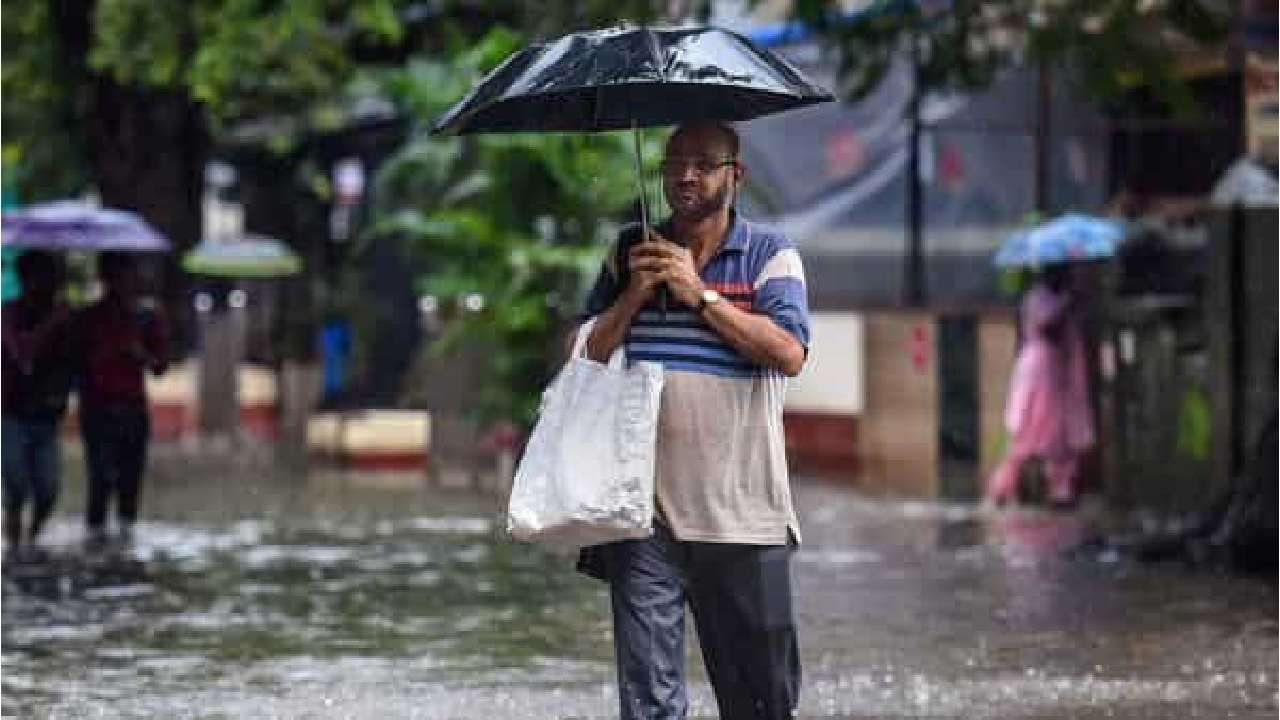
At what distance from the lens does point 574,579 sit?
15000mm

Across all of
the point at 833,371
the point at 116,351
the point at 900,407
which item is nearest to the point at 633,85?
the point at 116,351

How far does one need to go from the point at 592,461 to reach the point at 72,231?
12831mm

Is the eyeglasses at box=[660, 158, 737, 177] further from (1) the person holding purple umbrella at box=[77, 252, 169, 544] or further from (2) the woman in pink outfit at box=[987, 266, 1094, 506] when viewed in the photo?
(2) the woman in pink outfit at box=[987, 266, 1094, 506]

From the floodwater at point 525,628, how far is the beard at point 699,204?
2.78 metres

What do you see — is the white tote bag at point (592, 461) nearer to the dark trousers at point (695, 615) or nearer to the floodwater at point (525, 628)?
the dark trousers at point (695, 615)

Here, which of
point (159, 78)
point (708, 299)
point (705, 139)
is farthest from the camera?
point (159, 78)

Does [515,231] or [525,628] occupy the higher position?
[515,231]

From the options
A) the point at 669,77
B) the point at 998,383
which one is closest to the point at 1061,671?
the point at 669,77

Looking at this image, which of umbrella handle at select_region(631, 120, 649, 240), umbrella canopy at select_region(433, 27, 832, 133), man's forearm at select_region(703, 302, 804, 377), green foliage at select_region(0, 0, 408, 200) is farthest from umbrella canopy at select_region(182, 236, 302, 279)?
man's forearm at select_region(703, 302, 804, 377)

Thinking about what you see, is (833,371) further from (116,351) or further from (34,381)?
(34,381)

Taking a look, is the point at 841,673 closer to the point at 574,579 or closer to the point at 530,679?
the point at 530,679

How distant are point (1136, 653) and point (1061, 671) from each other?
0.73 meters

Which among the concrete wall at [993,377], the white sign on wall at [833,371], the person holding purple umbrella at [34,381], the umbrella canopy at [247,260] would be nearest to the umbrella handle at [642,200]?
the person holding purple umbrella at [34,381]

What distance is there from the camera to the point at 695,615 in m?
7.64
